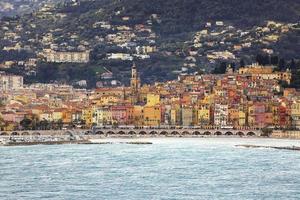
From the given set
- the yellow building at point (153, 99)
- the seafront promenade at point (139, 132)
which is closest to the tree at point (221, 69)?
the yellow building at point (153, 99)

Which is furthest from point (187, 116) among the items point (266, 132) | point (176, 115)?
point (266, 132)

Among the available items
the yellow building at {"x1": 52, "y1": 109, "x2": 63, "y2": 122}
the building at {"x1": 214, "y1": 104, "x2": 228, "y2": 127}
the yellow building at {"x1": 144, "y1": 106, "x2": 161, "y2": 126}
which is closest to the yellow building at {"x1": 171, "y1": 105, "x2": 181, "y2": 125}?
the yellow building at {"x1": 144, "y1": 106, "x2": 161, "y2": 126}

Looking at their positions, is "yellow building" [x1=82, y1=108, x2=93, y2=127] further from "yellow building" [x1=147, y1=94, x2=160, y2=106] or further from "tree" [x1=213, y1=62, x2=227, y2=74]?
"tree" [x1=213, y1=62, x2=227, y2=74]

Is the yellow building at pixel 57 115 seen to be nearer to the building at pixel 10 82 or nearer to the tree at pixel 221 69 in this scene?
the tree at pixel 221 69

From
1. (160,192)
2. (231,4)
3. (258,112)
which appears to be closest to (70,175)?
(160,192)

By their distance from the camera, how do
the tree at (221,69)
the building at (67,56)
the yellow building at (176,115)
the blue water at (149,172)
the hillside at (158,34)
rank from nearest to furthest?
1. the blue water at (149,172)
2. the yellow building at (176,115)
3. the tree at (221,69)
4. the hillside at (158,34)
5. the building at (67,56)

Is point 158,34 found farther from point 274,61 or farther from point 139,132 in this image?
point 139,132

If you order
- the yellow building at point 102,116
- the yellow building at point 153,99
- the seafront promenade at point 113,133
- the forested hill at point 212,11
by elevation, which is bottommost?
the seafront promenade at point 113,133
